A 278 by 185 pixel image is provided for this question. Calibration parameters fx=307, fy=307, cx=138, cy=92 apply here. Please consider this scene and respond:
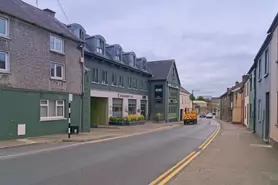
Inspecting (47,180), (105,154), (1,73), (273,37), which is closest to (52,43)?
(1,73)

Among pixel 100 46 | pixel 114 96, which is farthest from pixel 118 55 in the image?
pixel 114 96

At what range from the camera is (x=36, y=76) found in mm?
20922

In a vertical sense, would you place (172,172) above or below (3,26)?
below

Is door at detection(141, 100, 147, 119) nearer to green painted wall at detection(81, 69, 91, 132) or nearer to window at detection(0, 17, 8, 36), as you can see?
green painted wall at detection(81, 69, 91, 132)

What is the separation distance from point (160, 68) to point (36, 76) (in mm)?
34469

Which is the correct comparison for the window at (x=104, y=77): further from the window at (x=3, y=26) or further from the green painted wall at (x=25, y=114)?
the window at (x=3, y=26)

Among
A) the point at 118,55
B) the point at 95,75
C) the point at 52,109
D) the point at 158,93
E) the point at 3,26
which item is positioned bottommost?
the point at 52,109

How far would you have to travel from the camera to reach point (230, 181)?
27.0 feet

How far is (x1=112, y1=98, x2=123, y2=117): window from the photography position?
38.6m

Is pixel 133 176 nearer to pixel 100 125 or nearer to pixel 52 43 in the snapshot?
pixel 52 43

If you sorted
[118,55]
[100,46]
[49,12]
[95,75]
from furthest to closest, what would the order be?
[118,55]
[100,46]
[95,75]
[49,12]

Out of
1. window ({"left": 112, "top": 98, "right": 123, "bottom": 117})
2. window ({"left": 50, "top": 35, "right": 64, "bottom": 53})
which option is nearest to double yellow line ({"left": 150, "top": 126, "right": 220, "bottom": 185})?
window ({"left": 50, "top": 35, "right": 64, "bottom": 53})

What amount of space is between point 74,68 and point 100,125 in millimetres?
→ 12434

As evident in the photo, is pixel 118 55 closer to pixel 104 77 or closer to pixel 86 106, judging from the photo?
pixel 104 77
